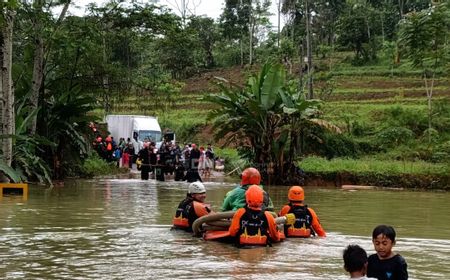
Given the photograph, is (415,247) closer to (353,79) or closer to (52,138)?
(52,138)

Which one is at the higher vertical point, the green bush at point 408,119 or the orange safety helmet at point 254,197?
the green bush at point 408,119

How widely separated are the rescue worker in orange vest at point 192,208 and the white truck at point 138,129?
26097 millimetres

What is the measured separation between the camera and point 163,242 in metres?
11.8

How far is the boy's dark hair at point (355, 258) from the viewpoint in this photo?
19.0 feet

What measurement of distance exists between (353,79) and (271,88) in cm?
3403

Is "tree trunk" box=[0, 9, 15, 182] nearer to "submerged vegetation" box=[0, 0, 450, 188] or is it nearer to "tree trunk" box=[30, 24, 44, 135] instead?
"submerged vegetation" box=[0, 0, 450, 188]

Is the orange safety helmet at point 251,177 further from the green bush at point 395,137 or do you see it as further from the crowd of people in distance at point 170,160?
the green bush at point 395,137

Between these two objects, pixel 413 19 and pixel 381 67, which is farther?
pixel 381 67

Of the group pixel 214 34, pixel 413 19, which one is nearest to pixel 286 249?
pixel 413 19

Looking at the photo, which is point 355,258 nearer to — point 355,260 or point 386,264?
point 355,260

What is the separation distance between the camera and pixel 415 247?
11836 mm

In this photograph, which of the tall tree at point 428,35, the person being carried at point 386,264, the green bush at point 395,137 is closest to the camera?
the person being carried at point 386,264

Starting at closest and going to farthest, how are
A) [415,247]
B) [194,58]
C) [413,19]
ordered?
[415,247] → [413,19] → [194,58]

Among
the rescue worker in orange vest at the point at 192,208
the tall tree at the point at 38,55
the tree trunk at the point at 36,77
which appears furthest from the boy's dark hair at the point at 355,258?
the tree trunk at the point at 36,77
